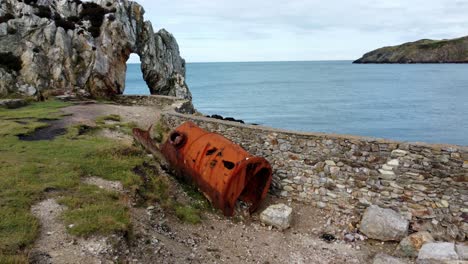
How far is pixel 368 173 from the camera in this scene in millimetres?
10953

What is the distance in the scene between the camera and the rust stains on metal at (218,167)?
1051 cm

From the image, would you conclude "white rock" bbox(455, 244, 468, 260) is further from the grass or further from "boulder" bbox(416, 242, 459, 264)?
the grass

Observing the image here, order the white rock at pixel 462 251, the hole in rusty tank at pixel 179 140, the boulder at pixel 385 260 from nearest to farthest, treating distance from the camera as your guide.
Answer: the white rock at pixel 462 251 → the boulder at pixel 385 260 → the hole in rusty tank at pixel 179 140

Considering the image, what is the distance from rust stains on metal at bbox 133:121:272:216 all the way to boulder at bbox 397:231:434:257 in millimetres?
4068

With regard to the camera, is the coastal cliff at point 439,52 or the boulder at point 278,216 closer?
the boulder at point 278,216

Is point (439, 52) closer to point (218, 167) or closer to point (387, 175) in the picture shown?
point (387, 175)

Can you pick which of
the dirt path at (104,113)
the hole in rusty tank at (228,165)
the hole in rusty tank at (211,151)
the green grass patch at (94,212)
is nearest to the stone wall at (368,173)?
the hole in rusty tank at (211,151)

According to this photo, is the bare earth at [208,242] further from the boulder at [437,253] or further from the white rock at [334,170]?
the white rock at [334,170]

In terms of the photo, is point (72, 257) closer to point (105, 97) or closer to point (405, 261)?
point (405, 261)

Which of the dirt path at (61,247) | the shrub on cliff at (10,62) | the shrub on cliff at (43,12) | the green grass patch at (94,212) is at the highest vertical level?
the shrub on cliff at (43,12)

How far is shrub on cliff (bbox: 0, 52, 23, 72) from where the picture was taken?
25359 mm

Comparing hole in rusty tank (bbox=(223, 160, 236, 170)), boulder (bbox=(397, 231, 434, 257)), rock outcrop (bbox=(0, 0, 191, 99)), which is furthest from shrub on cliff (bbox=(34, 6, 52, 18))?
boulder (bbox=(397, 231, 434, 257))

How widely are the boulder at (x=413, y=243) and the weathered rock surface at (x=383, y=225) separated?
417 millimetres

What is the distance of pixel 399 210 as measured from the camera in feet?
34.3
